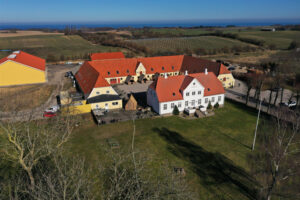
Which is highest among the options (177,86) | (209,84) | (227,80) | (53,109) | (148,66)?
(148,66)

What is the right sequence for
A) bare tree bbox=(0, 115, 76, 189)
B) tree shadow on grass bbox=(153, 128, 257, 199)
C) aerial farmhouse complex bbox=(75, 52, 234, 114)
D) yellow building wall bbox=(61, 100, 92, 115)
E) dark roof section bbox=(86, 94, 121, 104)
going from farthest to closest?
1. dark roof section bbox=(86, 94, 121, 104)
2. aerial farmhouse complex bbox=(75, 52, 234, 114)
3. yellow building wall bbox=(61, 100, 92, 115)
4. tree shadow on grass bbox=(153, 128, 257, 199)
5. bare tree bbox=(0, 115, 76, 189)

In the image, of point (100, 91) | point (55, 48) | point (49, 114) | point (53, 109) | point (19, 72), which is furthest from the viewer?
point (55, 48)

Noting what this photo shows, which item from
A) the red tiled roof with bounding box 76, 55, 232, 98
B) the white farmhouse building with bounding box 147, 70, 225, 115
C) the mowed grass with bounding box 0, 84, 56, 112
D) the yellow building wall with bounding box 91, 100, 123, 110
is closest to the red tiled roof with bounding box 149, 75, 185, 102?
the white farmhouse building with bounding box 147, 70, 225, 115

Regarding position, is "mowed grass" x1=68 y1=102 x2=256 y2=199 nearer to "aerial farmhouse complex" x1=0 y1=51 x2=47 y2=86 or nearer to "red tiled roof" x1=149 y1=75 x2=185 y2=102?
"red tiled roof" x1=149 y1=75 x2=185 y2=102

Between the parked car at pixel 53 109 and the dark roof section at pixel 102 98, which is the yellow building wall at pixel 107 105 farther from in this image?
the parked car at pixel 53 109

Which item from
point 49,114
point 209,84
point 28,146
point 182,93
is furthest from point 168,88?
point 28,146

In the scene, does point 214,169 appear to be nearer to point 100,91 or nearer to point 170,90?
point 170,90
